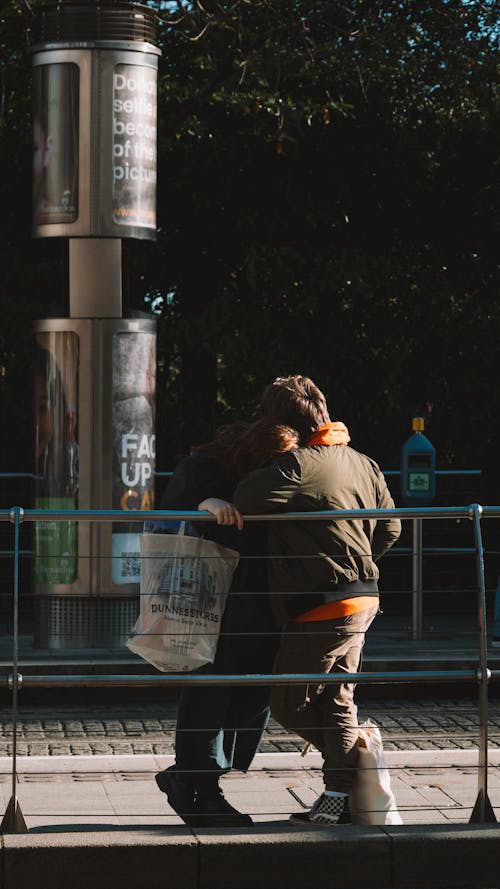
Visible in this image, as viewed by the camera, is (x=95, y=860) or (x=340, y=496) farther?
(x=340, y=496)

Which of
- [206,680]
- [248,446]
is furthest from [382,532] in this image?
[206,680]

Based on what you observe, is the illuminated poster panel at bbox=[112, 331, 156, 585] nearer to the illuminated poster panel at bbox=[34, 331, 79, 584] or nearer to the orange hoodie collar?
the illuminated poster panel at bbox=[34, 331, 79, 584]

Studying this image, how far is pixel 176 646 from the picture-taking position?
18.7 ft

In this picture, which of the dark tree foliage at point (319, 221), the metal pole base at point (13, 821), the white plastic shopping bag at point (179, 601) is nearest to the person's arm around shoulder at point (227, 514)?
the white plastic shopping bag at point (179, 601)

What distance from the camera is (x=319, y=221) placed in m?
16.6

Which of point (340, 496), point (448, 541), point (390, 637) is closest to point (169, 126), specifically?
point (448, 541)

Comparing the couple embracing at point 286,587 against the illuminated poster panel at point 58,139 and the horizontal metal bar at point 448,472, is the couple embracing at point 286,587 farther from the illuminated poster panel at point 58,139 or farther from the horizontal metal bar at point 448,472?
the horizontal metal bar at point 448,472

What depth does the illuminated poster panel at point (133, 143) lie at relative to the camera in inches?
426

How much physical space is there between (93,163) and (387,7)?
21.5 ft

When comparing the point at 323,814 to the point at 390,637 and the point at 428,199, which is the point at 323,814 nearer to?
the point at 390,637

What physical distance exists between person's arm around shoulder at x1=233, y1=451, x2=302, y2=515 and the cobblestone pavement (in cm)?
228

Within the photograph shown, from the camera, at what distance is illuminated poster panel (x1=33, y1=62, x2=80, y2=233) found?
1080 cm

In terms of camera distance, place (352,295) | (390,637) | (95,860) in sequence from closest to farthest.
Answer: (95,860)
(390,637)
(352,295)

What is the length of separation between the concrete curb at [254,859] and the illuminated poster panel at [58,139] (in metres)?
6.12
